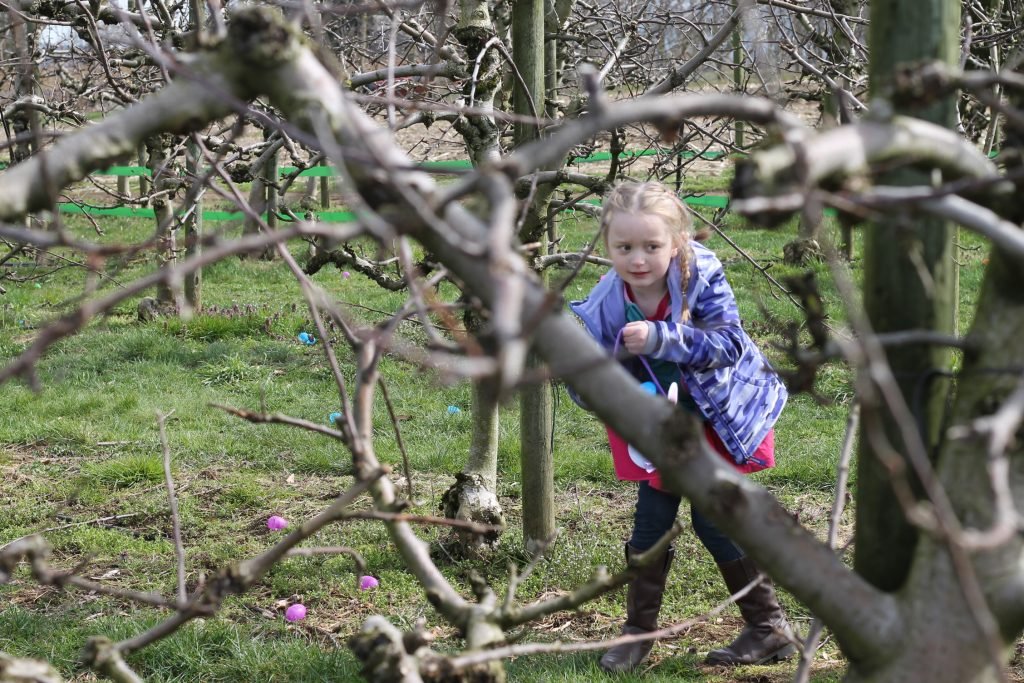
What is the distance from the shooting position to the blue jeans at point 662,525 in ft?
11.4

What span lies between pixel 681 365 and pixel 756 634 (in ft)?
3.09

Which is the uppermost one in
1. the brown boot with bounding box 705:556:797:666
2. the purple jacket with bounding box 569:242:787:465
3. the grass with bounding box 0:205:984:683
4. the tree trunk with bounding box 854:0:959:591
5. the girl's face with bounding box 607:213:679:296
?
the tree trunk with bounding box 854:0:959:591

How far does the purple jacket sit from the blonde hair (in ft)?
0.09

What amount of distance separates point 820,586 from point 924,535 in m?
0.14

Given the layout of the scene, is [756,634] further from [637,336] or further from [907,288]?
[907,288]

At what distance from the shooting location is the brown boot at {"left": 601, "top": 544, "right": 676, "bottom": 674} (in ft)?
11.2

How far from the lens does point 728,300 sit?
11.2 feet

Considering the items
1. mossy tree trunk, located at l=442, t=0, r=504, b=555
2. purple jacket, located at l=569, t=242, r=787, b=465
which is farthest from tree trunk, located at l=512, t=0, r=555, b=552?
purple jacket, located at l=569, t=242, r=787, b=465

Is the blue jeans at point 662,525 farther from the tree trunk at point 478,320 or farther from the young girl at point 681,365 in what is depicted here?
the tree trunk at point 478,320

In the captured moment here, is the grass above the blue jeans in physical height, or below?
below

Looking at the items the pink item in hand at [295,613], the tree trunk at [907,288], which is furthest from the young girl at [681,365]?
the tree trunk at [907,288]

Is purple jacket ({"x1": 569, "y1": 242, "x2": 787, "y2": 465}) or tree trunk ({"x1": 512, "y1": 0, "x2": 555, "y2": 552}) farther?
tree trunk ({"x1": 512, "y1": 0, "x2": 555, "y2": 552})

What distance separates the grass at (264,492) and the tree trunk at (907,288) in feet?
2.26

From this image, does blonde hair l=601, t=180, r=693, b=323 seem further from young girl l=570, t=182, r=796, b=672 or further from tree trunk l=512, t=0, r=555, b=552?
tree trunk l=512, t=0, r=555, b=552
